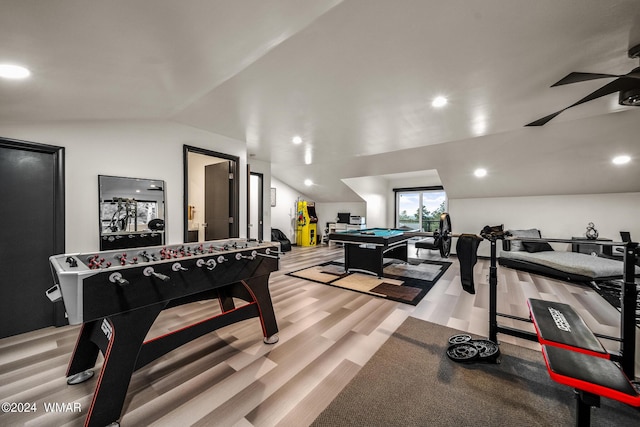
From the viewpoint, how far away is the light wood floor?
152cm

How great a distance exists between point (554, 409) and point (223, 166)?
4855 millimetres

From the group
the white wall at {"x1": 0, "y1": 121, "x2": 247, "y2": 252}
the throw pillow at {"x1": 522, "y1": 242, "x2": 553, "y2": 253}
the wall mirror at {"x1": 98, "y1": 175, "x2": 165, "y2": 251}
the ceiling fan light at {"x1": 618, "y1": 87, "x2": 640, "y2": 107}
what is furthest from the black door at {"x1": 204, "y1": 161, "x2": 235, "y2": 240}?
the throw pillow at {"x1": 522, "y1": 242, "x2": 553, "y2": 253}

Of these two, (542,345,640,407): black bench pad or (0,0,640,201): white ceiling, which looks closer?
(542,345,640,407): black bench pad

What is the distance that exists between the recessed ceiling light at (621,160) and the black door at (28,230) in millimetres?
8309

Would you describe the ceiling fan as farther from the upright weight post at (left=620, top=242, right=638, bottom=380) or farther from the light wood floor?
the light wood floor

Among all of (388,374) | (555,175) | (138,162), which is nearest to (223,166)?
(138,162)

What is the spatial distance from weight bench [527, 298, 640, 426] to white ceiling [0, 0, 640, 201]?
199cm

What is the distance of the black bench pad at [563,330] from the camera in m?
1.37

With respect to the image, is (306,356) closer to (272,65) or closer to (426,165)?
(272,65)

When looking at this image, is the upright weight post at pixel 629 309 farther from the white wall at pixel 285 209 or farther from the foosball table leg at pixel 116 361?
the white wall at pixel 285 209

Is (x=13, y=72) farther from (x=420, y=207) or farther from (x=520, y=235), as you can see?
(x=420, y=207)

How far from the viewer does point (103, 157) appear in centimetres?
288

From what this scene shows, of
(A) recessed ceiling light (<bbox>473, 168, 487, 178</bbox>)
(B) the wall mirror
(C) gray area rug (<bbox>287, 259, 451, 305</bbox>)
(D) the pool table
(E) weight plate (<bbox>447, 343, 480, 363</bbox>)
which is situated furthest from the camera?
(A) recessed ceiling light (<bbox>473, 168, 487, 178</bbox>)

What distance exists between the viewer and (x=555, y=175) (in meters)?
5.04
